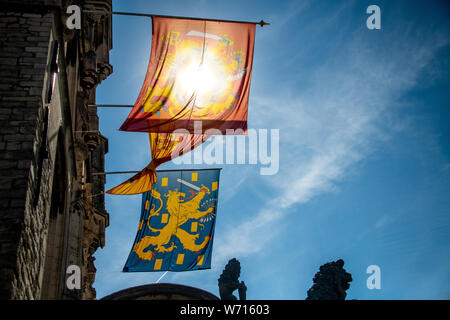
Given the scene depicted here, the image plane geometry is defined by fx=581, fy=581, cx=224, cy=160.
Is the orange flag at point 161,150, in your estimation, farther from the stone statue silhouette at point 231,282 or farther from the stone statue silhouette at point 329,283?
the stone statue silhouette at point 329,283

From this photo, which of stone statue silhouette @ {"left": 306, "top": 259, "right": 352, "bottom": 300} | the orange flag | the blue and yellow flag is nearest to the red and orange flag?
the orange flag

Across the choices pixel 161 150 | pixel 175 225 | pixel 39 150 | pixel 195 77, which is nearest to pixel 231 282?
pixel 175 225

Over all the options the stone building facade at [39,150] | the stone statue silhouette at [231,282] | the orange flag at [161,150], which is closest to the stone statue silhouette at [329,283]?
the stone statue silhouette at [231,282]

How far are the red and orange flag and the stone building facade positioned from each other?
2090mm

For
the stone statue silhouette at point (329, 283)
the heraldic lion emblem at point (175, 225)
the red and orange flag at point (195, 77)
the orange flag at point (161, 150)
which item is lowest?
the stone statue silhouette at point (329, 283)

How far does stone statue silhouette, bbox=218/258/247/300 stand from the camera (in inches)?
540

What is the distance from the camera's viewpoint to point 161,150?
14.2 meters

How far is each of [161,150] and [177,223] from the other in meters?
2.51

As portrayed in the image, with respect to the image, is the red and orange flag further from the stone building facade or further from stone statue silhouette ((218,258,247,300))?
stone statue silhouette ((218,258,247,300))

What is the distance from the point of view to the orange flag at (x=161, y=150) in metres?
13.9

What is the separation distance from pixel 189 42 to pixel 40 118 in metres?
4.88

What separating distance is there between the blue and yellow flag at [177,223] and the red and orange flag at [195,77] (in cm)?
317

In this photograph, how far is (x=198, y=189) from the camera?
1655cm
